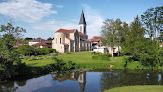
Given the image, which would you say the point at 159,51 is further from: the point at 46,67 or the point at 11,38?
the point at 11,38

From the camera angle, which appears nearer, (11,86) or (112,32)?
(11,86)

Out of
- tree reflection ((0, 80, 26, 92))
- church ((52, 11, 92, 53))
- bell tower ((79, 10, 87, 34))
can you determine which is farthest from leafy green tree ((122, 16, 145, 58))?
bell tower ((79, 10, 87, 34))

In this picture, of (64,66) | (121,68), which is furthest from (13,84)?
(121,68)

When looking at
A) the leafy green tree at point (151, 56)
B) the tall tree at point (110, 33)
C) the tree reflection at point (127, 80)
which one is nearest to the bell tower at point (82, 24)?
the tall tree at point (110, 33)

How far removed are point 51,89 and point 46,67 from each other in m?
7.61

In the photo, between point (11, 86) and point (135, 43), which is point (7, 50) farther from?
point (135, 43)

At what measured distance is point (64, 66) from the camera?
73.0 ft

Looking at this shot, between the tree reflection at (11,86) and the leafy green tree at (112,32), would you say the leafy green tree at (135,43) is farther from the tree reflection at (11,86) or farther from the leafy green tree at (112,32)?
the tree reflection at (11,86)

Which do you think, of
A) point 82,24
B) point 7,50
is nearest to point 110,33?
point 7,50

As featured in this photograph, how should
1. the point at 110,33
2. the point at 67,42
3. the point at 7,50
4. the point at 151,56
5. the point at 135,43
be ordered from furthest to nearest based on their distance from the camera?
Answer: 1. the point at 67,42
2. the point at 110,33
3. the point at 135,43
4. the point at 151,56
5. the point at 7,50

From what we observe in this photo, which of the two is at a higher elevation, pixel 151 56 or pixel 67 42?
pixel 67 42

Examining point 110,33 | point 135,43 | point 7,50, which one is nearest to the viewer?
point 7,50

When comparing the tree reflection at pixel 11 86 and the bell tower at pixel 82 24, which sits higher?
the bell tower at pixel 82 24

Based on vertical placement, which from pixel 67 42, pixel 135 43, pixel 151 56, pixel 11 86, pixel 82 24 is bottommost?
pixel 11 86
